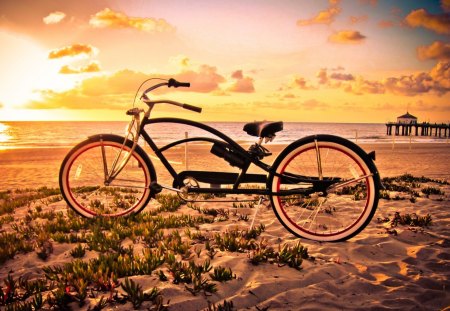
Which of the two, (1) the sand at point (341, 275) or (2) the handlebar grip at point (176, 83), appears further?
(2) the handlebar grip at point (176, 83)

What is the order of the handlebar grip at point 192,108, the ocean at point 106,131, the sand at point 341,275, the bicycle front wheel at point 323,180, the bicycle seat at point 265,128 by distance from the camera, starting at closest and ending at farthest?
the sand at point 341,275 < the bicycle front wheel at point 323,180 < the bicycle seat at point 265,128 < the handlebar grip at point 192,108 < the ocean at point 106,131

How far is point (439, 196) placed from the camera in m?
7.25

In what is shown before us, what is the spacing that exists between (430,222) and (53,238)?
5.79 meters

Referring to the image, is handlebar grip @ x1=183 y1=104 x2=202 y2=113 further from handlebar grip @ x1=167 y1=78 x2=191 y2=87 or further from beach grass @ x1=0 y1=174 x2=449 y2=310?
beach grass @ x1=0 y1=174 x2=449 y2=310

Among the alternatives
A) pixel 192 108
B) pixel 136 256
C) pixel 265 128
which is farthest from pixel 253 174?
pixel 136 256

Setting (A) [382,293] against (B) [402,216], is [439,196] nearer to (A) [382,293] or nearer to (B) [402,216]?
(B) [402,216]

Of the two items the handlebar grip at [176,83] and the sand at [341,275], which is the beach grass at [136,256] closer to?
the sand at [341,275]

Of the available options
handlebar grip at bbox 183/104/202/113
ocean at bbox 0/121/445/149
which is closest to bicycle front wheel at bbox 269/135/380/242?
handlebar grip at bbox 183/104/202/113

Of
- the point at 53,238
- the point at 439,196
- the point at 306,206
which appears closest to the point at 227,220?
the point at 306,206

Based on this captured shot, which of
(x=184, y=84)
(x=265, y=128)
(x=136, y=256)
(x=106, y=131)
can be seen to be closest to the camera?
(x=136, y=256)

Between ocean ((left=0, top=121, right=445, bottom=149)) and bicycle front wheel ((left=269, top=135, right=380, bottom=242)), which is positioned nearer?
bicycle front wheel ((left=269, top=135, right=380, bottom=242))

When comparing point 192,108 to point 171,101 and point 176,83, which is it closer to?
point 171,101

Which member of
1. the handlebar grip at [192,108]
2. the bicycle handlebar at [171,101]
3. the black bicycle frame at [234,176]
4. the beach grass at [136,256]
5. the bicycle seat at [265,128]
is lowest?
the beach grass at [136,256]

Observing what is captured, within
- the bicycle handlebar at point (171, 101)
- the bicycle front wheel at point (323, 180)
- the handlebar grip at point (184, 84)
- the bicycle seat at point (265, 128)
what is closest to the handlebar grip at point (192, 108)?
the bicycle handlebar at point (171, 101)
